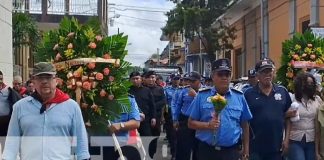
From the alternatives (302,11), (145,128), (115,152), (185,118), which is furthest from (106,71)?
(302,11)

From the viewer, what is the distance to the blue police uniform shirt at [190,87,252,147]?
23.1 ft

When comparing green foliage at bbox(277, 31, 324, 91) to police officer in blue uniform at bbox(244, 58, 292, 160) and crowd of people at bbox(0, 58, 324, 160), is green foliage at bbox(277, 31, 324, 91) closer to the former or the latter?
crowd of people at bbox(0, 58, 324, 160)

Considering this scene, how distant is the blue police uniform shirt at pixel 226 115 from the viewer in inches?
277

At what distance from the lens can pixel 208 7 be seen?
36.5 metres

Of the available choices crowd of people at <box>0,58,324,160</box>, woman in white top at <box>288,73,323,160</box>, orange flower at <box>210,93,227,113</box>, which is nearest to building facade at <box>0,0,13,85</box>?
crowd of people at <box>0,58,324,160</box>

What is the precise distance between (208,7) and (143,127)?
25.6 m

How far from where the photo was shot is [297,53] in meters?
11.2

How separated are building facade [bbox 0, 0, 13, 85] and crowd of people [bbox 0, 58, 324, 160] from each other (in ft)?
23.4

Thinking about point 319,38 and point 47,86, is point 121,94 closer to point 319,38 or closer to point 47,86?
point 47,86

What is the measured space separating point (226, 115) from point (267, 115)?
36.3 inches

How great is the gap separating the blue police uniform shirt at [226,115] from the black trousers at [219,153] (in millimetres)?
60

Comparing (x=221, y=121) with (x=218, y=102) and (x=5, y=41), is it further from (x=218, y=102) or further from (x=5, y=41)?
(x=5, y=41)

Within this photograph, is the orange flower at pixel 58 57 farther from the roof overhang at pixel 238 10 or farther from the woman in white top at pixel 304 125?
the roof overhang at pixel 238 10

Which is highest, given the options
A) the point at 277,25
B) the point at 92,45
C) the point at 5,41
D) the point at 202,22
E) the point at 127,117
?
the point at 202,22
